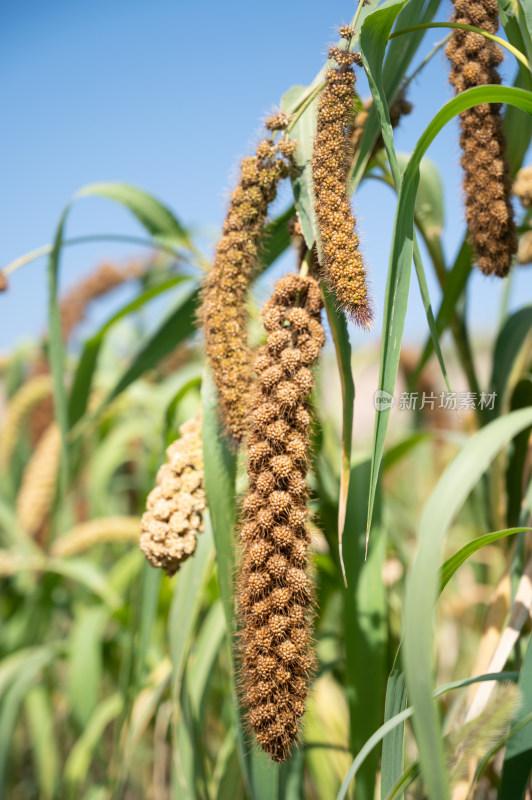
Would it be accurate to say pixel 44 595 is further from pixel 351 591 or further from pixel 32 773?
pixel 351 591

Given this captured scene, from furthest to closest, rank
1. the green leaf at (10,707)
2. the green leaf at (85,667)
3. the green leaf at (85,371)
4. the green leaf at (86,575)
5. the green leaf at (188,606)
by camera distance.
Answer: the green leaf at (86,575)
the green leaf at (85,667)
the green leaf at (10,707)
the green leaf at (85,371)
the green leaf at (188,606)

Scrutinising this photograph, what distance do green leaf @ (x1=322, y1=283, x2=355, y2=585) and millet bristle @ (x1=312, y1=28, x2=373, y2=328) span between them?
0.05 m

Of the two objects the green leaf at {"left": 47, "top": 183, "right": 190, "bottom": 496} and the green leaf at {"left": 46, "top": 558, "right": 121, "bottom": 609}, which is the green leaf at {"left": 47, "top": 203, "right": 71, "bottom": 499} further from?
the green leaf at {"left": 46, "top": 558, "right": 121, "bottom": 609}

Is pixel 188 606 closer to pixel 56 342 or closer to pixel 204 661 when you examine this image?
pixel 204 661

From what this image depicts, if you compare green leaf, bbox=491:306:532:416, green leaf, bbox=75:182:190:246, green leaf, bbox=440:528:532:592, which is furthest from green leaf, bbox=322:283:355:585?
green leaf, bbox=75:182:190:246

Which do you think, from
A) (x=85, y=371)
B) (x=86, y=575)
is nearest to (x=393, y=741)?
(x=85, y=371)

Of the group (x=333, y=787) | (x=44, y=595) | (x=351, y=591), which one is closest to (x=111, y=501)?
(x=44, y=595)

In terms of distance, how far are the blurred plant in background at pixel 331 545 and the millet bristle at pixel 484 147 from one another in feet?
0.15

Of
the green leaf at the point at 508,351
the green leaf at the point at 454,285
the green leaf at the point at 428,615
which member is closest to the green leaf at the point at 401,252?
the green leaf at the point at 428,615

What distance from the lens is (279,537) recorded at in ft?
1.88

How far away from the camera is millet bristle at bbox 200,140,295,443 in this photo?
0.66m

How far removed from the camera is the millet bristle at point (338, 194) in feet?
1.84
